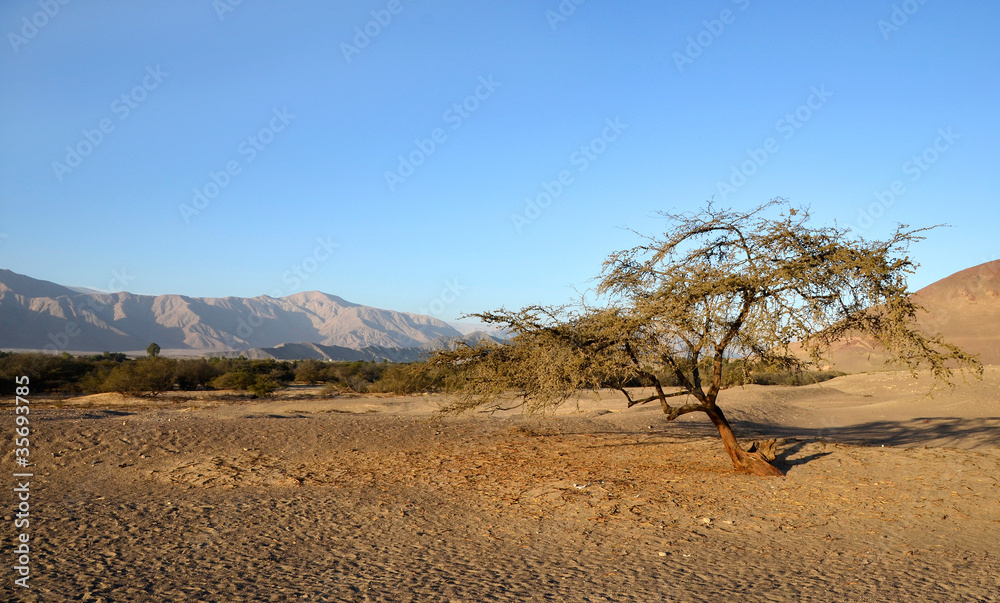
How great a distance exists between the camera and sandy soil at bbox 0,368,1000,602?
4969mm

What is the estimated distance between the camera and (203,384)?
34062 mm

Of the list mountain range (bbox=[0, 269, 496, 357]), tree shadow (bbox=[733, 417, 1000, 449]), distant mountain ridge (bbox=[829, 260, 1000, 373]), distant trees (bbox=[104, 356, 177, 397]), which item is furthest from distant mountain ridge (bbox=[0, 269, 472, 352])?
tree shadow (bbox=[733, 417, 1000, 449])

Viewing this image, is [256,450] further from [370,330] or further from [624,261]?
[370,330]

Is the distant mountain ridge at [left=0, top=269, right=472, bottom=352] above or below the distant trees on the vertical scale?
above

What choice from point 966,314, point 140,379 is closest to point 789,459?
point 140,379

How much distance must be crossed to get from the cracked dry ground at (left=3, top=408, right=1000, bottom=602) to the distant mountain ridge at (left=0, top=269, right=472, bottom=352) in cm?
7005

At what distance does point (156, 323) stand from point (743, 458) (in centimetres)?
15576

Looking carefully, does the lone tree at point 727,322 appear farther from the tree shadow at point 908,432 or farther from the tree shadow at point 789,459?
the tree shadow at point 908,432

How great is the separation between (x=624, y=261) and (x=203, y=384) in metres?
31.4

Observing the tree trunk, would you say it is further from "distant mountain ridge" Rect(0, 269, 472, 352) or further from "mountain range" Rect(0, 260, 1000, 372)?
"distant mountain ridge" Rect(0, 269, 472, 352)

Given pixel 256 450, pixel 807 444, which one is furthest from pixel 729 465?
pixel 256 450

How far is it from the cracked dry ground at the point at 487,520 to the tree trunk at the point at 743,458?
14.3 inches

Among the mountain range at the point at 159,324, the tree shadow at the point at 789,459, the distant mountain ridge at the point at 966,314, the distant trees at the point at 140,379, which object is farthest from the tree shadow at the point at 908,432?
the mountain range at the point at 159,324

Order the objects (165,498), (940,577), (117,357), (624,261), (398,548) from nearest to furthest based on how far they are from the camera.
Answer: (940,577), (398,548), (165,498), (624,261), (117,357)
